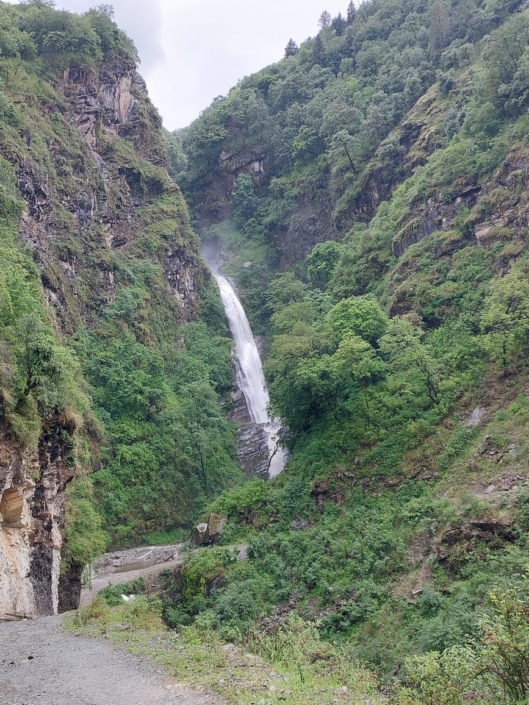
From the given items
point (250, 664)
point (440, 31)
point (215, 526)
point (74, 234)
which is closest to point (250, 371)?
point (74, 234)

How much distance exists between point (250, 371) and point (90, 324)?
1406cm

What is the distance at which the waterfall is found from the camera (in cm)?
3644

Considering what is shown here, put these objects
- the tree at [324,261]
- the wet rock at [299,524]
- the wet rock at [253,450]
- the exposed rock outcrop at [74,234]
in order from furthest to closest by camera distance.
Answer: the tree at [324,261] < the wet rock at [253,450] < the wet rock at [299,524] < the exposed rock outcrop at [74,234]

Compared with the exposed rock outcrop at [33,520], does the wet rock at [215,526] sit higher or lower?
lower

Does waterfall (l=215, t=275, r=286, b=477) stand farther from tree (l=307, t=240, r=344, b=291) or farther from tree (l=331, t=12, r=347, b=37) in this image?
tree (l=331, t=12, r=347, b=37)

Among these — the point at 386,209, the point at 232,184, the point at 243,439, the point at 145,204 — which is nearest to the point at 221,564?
the point at 243,439

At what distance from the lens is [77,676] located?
9094 millimetres

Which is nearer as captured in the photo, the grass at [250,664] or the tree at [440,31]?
the grass at [250,664]

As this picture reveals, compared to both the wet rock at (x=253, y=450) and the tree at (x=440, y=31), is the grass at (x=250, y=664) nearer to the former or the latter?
the wet rock at (x=253, y=450)

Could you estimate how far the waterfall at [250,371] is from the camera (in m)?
36.4

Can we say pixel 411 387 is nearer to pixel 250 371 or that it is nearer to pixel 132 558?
pixel 132 558

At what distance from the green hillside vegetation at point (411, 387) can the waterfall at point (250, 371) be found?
5.60ft

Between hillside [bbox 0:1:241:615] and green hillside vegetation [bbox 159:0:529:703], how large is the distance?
6023 mm

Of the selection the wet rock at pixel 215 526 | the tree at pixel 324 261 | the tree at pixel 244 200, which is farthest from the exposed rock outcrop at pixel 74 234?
the tree at pixel 244 200
